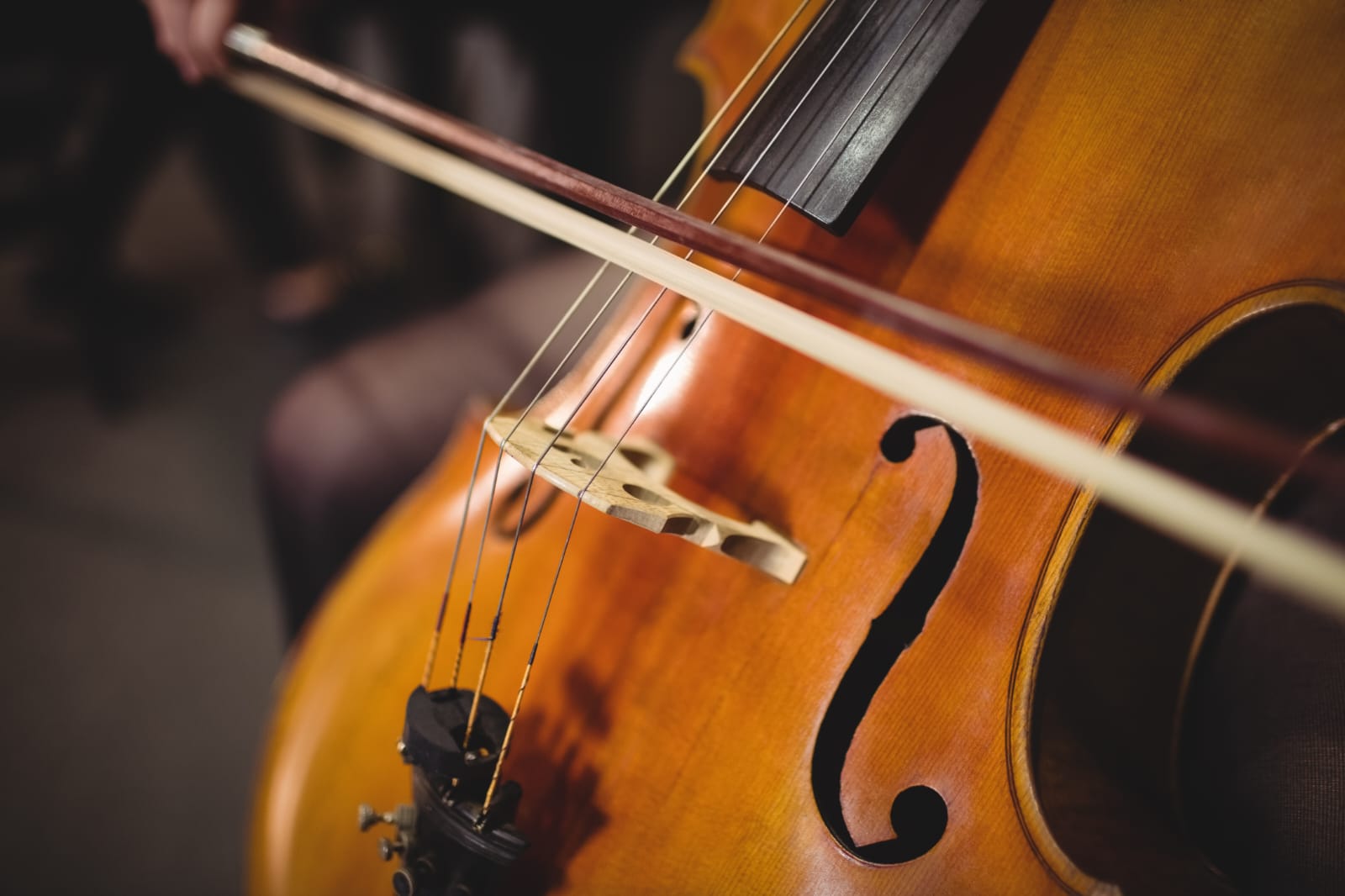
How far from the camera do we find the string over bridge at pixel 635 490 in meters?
0.42

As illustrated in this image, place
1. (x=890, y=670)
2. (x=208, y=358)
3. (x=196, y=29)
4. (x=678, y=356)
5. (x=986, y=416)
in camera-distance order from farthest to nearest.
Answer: (x=208, y=358) < (x=196, y=29) < (x=678, y=356) < (x=890, y=670) < (x=986, y=416)

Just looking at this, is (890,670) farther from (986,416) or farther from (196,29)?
(196,29)

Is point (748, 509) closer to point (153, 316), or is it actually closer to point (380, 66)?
point (380, 66)

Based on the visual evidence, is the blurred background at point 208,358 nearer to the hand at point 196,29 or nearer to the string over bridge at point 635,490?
the hand at point 196,29

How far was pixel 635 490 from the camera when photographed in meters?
0.47

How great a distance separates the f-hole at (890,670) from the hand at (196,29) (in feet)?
2.78

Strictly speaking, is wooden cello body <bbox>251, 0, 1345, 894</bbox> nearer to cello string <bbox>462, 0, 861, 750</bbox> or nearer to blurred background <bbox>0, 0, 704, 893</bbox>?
cello string <bbox>462, 0, 861, 750</bbox>

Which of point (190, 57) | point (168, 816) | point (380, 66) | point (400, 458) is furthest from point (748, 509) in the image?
point (380, 66)

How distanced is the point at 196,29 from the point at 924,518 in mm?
906

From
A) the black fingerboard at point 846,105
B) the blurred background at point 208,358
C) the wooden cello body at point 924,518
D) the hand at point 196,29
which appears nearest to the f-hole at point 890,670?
the wooden cello body at point 924,518

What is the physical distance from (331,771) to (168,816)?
0.72 m

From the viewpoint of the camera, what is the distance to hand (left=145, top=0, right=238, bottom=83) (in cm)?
81

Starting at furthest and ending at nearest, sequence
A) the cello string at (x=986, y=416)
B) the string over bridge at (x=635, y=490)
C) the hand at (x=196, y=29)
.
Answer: the hand at (x=196, y=29)
the string over bridge at (x=635, y=490)
the cello string at (x=986, y=416)

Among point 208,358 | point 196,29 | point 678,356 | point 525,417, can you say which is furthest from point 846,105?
point 208,358
